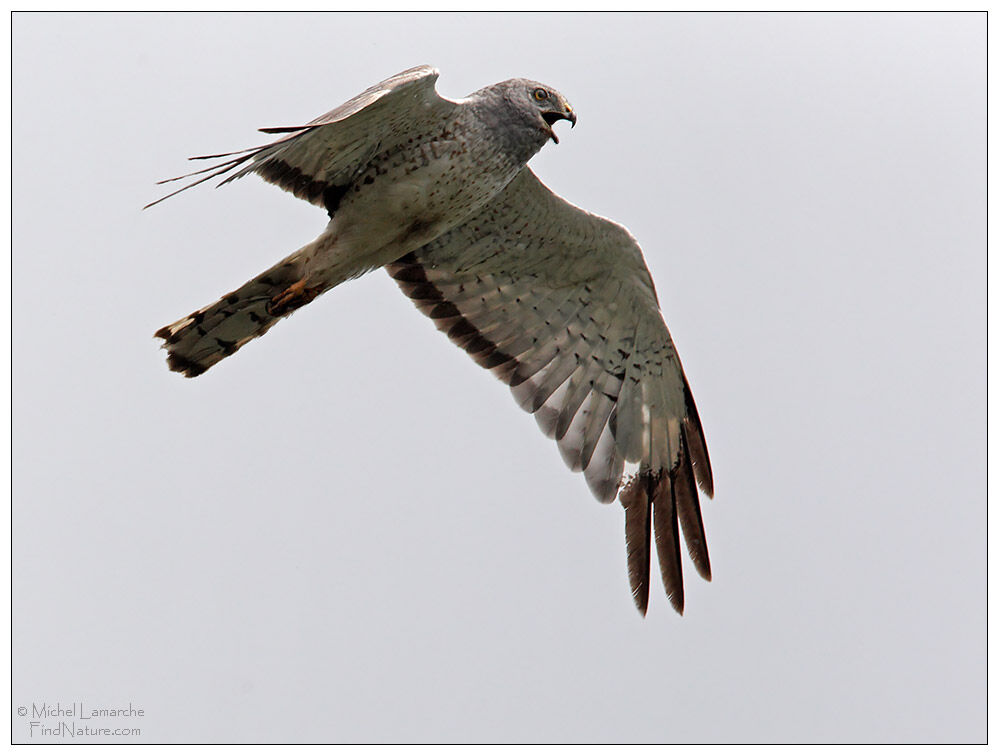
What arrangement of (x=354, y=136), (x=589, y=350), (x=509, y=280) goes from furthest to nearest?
(x=589, y=350)
(x=509, y=280)
(x=354, y=136)

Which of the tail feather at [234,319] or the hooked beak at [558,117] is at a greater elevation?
the hooked beak at [558,117]

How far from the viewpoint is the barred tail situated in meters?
7.11

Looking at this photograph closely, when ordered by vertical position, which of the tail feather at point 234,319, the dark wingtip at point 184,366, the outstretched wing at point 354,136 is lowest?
the dark wingtip at point 184,366

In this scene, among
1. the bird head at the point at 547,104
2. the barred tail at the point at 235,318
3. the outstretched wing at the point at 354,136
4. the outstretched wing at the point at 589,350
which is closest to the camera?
the outstretched wing at the point at 354,136

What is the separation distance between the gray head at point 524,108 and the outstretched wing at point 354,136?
27 cm

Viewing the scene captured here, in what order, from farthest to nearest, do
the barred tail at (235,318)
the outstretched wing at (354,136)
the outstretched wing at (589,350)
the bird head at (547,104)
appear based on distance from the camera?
the outstretched wing at (589,350) < the barred tail at (235,318) < the bird head at (547,104) < the outstretched wing at (354,136)

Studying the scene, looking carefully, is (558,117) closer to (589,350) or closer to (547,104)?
(547,104)

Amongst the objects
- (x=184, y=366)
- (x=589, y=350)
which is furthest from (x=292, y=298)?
(x=589, y=350)

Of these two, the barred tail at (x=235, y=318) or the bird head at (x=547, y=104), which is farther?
the barred tail at (x=235, y=318)

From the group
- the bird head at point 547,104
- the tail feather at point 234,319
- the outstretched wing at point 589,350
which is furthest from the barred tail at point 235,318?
the bird head at point 547,104

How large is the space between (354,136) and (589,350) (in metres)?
2.44

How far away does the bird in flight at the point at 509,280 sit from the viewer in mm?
6809

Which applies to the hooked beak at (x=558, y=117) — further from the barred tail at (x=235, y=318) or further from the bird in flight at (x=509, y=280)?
the barred tail at (x=235, y=318)

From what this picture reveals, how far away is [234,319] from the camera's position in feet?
23.6
